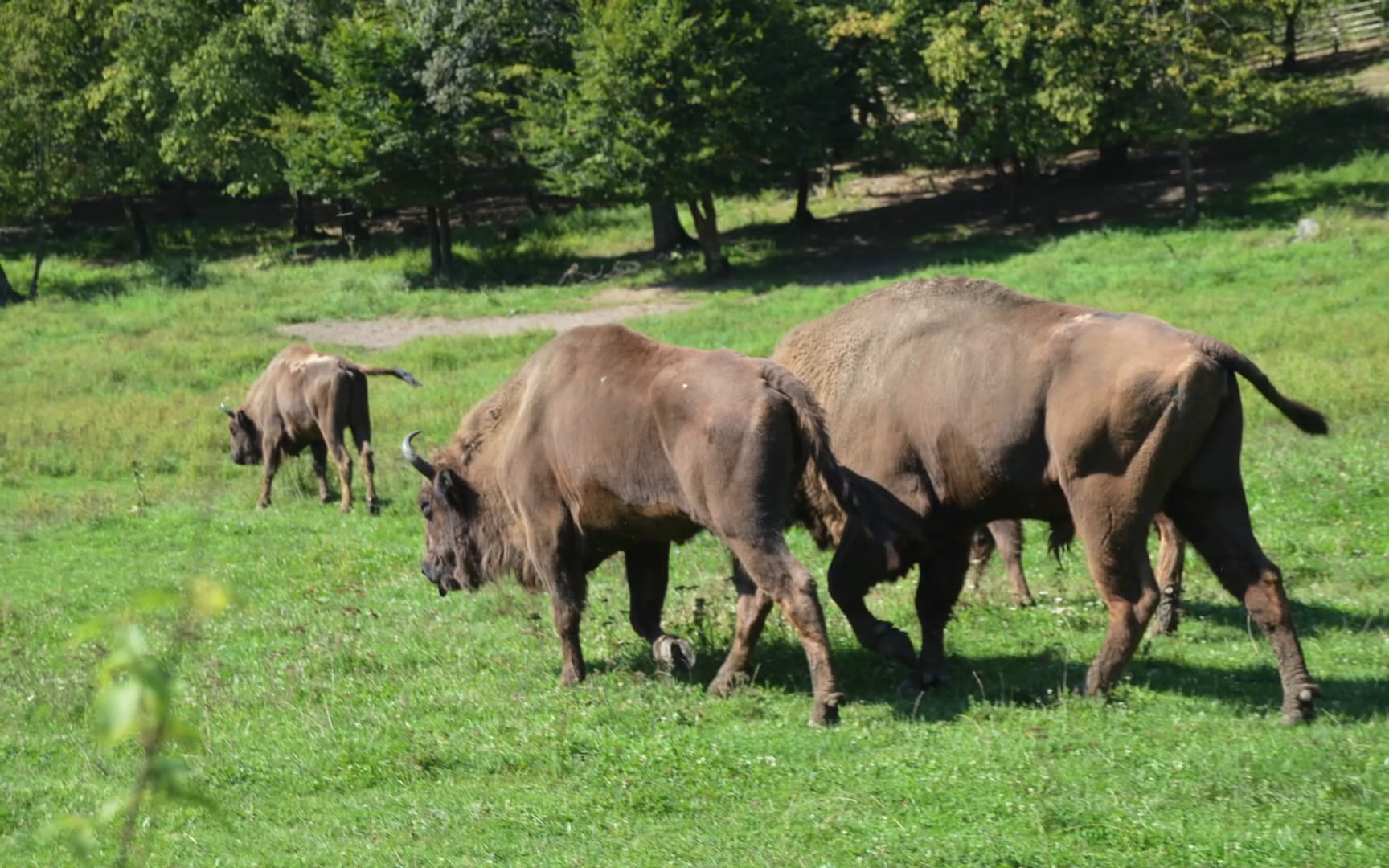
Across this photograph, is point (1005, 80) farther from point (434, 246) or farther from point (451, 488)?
point (451, 488)

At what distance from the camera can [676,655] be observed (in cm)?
996

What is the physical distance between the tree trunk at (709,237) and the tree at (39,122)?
19576 mm

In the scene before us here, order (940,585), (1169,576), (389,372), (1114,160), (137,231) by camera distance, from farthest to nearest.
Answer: (137,231), (1114,160), (389,372), (1169,576), (940,585)

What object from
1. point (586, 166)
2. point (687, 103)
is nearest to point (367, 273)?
point (586, 166)

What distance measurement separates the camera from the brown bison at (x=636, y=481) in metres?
8.67

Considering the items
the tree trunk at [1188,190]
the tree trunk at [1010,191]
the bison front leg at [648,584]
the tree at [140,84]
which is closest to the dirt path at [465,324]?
the tree trunk at [1010,191]

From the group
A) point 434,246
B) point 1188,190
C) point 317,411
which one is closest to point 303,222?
point 434,246

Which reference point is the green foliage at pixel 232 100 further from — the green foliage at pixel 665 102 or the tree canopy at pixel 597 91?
the green foliage at pixel 665 102

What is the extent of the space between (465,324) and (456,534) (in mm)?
26734

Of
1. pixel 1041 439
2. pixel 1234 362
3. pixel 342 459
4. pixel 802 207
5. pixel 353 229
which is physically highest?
pixel 1234 362

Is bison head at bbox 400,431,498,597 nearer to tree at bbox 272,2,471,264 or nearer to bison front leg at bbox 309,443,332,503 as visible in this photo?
bison front leg at bbox 309,443,332,503

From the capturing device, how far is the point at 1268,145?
145 feet

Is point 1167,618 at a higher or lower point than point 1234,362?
lower

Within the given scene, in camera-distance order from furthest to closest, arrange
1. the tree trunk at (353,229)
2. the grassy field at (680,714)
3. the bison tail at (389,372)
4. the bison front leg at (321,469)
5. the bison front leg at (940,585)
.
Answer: the tree trunk at (353,229) < the bison front leg at (321,469) < the bison tail at (389,372) < the bison front leg at (940,585) < the grassy field at (680,714)
